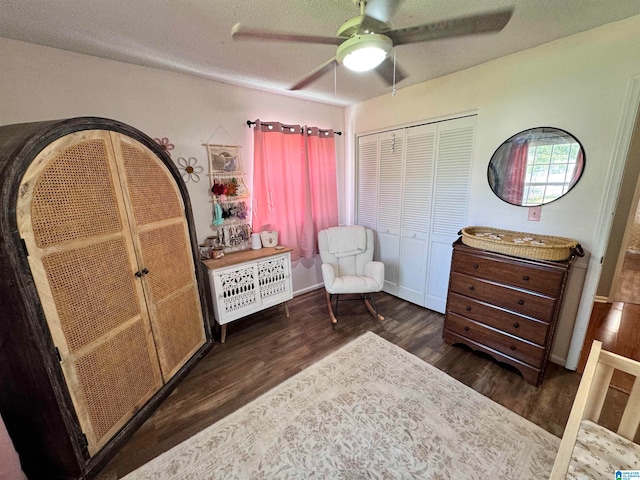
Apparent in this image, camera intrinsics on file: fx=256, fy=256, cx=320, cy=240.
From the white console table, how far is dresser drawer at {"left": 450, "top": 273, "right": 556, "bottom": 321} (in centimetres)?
165

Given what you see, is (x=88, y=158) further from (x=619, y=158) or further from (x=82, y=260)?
(x=619, y=158)

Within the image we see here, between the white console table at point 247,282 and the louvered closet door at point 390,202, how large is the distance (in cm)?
128

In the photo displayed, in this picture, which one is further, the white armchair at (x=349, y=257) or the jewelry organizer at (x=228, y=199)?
the white armchair at (x=349, y=257)

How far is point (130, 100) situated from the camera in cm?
201

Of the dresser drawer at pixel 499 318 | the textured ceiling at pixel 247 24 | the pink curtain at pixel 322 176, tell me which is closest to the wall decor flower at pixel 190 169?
the textured ceiling at pixel 247 24

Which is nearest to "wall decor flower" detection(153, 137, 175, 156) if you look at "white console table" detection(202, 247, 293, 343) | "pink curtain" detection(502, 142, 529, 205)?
"white console table" detection(202, 247, 293, 343)

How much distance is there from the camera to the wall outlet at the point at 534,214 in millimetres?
2022

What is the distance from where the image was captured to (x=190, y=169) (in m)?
2.36

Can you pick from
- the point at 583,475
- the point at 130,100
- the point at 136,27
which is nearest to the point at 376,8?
the point at 136,27

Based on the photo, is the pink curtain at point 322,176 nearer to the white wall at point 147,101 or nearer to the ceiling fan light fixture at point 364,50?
the white wall at point 147,101

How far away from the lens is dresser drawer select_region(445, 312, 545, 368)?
1.83m

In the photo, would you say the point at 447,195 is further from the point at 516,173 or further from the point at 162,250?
the point at 162,250

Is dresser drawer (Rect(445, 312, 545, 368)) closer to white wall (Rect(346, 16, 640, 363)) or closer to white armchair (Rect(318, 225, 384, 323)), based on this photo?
white wall (Rect(346, 16, 640, 363))

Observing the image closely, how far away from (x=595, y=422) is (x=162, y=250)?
250cm
